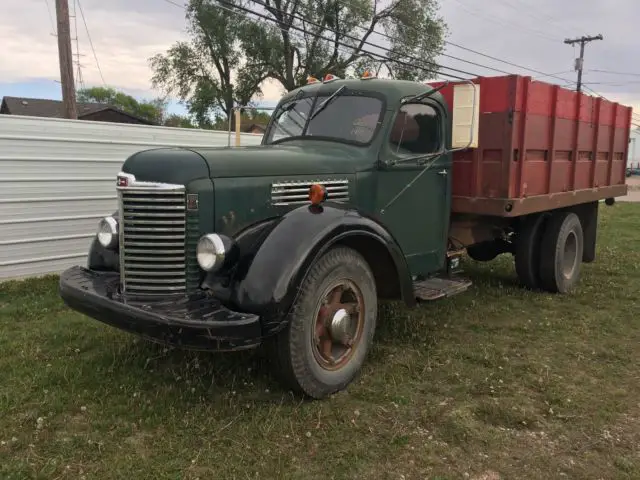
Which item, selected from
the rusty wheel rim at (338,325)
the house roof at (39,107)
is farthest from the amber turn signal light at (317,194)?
the house roof at (39,107)

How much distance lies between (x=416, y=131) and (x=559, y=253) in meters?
2.82

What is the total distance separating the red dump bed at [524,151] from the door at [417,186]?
16.1 inches

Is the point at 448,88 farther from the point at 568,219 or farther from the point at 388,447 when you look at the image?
the point at 388,447

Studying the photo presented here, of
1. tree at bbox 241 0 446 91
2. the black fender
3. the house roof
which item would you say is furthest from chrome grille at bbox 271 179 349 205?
the house roof

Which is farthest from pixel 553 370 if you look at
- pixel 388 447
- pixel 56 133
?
pixel 56 133

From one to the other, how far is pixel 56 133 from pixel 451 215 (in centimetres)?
487

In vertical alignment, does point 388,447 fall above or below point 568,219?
below

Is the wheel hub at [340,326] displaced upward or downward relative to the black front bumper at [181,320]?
downward

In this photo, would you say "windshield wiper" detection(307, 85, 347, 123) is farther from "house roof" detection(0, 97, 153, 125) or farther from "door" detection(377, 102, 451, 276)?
"house roof" detection(0, 97, 153, 125)

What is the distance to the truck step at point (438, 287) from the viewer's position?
459 centimetres

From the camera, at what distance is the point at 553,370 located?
14.3 feet

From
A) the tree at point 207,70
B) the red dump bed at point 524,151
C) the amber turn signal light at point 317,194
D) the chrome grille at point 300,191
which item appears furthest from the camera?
the tree at point 207,70

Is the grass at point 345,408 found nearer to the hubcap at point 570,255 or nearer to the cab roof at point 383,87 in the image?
the hubcap at point 570,255

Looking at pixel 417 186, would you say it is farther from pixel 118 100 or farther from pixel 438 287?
pixel 118 100
